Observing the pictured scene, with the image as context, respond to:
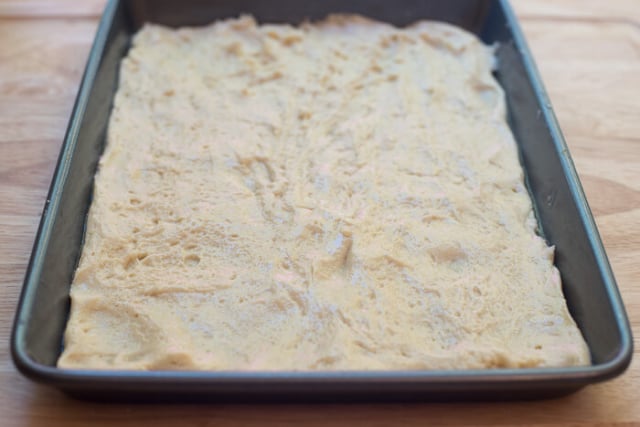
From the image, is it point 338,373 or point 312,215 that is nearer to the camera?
point 338,373

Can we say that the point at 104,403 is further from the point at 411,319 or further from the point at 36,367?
the point at 411,319

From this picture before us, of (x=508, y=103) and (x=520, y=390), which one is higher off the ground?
(x=508, y=103)

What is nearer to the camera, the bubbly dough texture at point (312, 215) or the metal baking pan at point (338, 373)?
the metal baking pan at point (338, 373)

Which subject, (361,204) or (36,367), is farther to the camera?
(361,204)

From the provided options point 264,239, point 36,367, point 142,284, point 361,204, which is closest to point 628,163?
point 361,204
